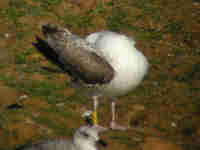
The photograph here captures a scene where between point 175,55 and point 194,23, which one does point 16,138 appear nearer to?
point 175,55

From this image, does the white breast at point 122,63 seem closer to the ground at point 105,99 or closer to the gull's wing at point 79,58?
the gull's wing at point 79,58

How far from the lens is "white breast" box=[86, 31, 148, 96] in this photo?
266 inches

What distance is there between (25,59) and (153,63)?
339 centimetres

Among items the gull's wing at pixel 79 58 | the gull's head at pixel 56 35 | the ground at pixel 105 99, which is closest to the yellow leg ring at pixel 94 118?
the ground at pixel 105 99

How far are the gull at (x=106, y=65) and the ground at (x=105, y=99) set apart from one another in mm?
553

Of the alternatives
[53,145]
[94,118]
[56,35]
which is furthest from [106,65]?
[53,145]

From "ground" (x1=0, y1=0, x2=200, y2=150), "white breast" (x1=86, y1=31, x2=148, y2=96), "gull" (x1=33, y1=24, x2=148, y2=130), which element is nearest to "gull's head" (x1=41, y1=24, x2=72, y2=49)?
"gull" (x1=33, y1=24, x2=148, y2=130)

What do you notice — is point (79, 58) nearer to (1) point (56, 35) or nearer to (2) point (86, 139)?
(1) point (56, 35)

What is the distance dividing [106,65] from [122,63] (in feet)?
1.00

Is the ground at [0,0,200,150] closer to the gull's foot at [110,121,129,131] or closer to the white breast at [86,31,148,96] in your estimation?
the gull's foot at [110,121,129,131]

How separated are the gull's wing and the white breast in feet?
0.43

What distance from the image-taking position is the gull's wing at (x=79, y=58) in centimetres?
686

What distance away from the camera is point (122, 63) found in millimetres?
6750

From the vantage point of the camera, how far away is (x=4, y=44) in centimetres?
993
